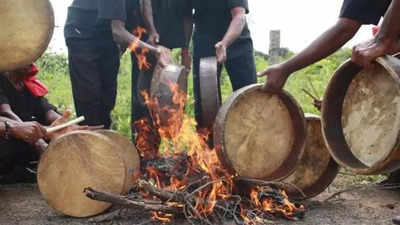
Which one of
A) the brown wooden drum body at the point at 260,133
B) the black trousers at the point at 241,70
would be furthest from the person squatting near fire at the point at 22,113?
the brown wooden drum body at the point at 260,133

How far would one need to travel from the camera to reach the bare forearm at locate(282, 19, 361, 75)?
3.51m

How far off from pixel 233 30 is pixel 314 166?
1656mm

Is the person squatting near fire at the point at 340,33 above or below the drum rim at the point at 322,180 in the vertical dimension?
above

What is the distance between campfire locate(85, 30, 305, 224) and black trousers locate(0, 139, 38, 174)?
1.23m

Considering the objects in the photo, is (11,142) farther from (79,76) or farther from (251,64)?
(251,64)

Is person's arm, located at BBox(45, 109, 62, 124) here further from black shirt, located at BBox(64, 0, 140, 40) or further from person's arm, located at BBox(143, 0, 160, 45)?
person's arm, located at BBox(143, 0, 160, 45)

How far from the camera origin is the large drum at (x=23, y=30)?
3.65 m

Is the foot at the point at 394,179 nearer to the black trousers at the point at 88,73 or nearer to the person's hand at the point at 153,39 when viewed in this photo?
the person's hand at the point at 153,39

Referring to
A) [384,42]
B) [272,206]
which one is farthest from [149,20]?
[384,42]

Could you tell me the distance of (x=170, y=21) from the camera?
535 cm

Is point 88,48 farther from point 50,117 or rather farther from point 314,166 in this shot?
point 314,166

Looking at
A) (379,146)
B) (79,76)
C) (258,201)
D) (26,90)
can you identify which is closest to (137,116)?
(79,76)

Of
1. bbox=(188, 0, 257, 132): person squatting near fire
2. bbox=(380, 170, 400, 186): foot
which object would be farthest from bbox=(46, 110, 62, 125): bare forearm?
bbox=(380, 170, 400, 186): foot

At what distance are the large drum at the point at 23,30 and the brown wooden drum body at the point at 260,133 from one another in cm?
153
